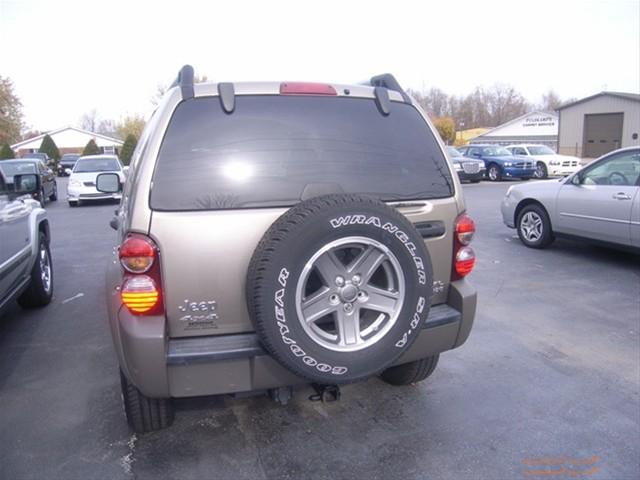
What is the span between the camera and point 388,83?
335 cm

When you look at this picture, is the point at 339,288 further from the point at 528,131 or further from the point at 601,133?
the point at 528,131

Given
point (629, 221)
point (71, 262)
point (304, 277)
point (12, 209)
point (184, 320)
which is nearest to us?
point (304, 277)

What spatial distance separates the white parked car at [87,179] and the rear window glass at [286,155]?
44.3ft

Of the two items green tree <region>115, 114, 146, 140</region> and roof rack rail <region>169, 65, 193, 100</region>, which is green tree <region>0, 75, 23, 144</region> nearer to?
green tree <region>115, 114, 146, 140</region>

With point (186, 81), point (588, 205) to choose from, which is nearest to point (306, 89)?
point (186, 81)

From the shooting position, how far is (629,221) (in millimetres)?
6328

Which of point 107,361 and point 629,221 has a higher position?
point 629,221

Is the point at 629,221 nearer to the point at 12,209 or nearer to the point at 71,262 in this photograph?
the point at 12,209

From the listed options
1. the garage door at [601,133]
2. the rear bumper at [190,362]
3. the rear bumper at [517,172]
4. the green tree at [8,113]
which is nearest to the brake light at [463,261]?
the rear bumper at [190,362]

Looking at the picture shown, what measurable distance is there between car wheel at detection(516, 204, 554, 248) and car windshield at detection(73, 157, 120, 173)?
1244cm

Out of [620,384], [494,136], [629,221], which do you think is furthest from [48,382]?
[494,136]

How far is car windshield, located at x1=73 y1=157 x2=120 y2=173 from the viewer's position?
16156 mm

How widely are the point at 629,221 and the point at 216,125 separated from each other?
5646mm

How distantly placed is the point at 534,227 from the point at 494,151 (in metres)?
16.9
